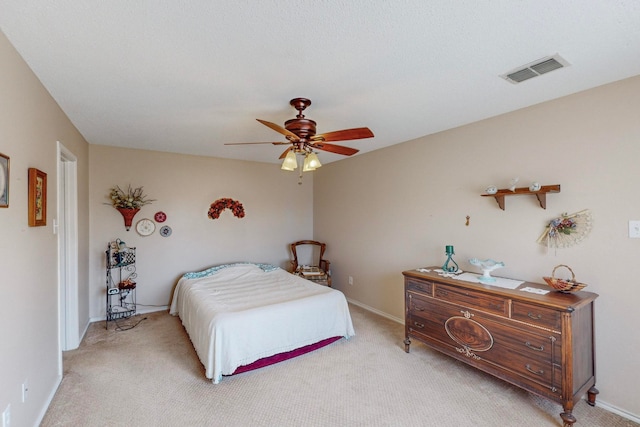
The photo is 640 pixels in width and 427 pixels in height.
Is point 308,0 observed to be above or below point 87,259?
above

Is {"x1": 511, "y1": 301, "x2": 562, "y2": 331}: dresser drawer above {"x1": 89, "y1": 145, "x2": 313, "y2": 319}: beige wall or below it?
below

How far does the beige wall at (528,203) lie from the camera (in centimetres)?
214

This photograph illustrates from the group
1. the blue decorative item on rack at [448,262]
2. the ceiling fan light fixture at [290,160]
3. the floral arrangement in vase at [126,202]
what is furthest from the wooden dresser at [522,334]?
the floral arrangement in vase at [126,202]

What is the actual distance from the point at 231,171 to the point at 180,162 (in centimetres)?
77

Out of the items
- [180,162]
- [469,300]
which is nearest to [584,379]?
[469,300]

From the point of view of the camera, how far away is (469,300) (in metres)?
2.54

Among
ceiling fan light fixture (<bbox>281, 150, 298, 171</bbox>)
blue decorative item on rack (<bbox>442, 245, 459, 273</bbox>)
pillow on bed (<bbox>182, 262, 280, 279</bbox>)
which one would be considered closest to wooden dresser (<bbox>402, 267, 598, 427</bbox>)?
blue decorative item on rack (<bbox>442, 245, 459, 273</bbox>)

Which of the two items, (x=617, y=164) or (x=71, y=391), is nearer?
(x=617, y=164)

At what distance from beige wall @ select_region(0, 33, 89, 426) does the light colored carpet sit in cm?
38

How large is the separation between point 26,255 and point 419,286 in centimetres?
308

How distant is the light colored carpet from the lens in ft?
6.85

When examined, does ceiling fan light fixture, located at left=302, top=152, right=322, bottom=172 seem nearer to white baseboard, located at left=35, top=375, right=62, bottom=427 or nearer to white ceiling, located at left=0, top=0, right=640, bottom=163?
white ceiling, located at left=0, top=0, right=640, bottom=163

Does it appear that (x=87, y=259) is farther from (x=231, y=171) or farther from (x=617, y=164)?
(x=617, y=164)

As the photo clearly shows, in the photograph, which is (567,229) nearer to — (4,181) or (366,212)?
(366,212)
